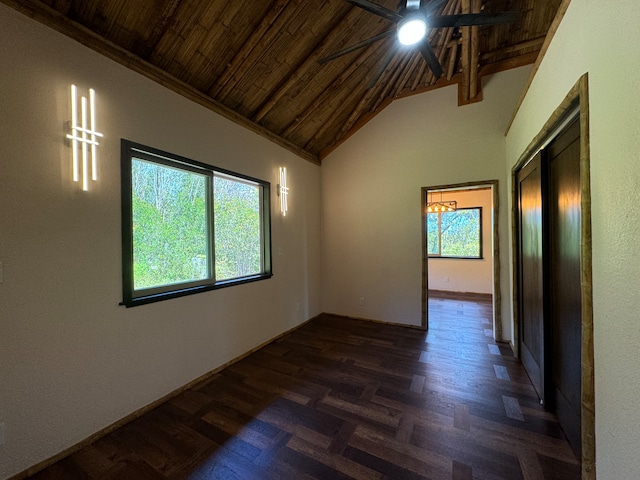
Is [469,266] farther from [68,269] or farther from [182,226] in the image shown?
[68,269]

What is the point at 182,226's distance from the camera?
240cm

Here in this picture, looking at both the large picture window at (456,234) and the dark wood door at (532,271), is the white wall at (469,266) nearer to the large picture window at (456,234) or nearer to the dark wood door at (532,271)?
the large picture window at (456,234)

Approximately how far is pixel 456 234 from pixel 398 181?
331 centimetres

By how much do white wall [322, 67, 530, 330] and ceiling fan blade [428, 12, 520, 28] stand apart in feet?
6.06

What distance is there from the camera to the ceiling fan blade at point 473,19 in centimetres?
174

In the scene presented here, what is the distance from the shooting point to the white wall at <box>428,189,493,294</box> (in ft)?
19.1

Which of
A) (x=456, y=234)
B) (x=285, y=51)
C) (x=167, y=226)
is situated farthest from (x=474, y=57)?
(x=456, y=234)

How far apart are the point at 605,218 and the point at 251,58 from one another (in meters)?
2.87

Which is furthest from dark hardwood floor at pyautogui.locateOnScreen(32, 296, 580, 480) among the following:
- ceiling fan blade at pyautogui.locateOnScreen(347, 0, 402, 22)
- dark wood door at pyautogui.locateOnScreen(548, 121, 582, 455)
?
ceiling fan blade at pyautogui.locateOnScreen(347, 0, 402, 22)

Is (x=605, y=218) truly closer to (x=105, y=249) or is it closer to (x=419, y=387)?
(x=419, y=387)

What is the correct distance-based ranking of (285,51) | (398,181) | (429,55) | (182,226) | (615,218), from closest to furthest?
(615,218) < (429,55) < (182,226) < (285,51) < (398,181)

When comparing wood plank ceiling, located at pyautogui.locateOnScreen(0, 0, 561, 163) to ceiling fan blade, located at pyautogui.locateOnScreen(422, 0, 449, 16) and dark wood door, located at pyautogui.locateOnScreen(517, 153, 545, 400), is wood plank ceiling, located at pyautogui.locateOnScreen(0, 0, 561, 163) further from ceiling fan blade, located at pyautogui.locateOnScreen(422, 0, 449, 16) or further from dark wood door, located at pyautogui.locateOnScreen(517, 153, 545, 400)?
dark wood door, located at pyautogui.locateOnScreen(517, 153, 545, 400)

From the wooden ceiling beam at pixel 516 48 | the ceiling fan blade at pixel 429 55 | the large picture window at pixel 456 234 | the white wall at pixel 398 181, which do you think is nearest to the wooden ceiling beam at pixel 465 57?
the white wall at pixel 398 181

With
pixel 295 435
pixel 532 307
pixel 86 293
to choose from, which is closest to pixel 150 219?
pixel 86 293
